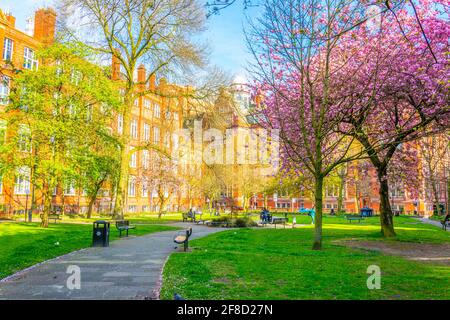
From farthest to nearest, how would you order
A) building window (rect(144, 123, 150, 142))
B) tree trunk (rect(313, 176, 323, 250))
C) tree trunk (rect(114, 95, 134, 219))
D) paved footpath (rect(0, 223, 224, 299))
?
building window (rect(144, 123, 150, 142)) → tree trunk (rect(114, 95, 134, 219)) → tree trunk (rect(313, 176, 323, 250)) → paved footpath (rect(0, 223, 224, 299))

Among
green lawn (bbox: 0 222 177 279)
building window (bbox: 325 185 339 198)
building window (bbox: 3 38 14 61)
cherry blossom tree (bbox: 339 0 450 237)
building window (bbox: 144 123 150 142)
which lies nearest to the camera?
green lawn (bbox: 0 222 177 279)

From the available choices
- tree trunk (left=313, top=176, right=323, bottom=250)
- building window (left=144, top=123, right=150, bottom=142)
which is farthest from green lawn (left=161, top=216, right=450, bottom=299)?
building window (left=144, top=123, right=150, bottom=142)

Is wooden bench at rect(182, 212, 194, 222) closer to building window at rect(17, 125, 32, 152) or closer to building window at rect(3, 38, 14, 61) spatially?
building window at rect(17, 125, 32, 152)

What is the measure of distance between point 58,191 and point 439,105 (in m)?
34.4

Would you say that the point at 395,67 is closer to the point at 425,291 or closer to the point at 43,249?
the point at 425,291

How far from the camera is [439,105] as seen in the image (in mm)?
14781

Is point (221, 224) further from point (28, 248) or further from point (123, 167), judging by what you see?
point (28, 248)

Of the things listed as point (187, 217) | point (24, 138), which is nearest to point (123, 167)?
point (24, 138)

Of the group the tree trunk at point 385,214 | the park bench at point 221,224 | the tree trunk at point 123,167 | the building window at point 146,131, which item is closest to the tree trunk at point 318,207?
the tree trunk at point 385,214

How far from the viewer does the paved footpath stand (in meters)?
6.80

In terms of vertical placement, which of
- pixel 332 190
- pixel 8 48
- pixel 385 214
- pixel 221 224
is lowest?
pixel 221 224

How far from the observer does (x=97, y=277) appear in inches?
325

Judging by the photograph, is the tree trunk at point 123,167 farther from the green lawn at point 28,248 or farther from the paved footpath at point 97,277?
the paved footpath at point 97,277

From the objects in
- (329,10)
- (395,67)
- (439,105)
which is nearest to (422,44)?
(395,67)
